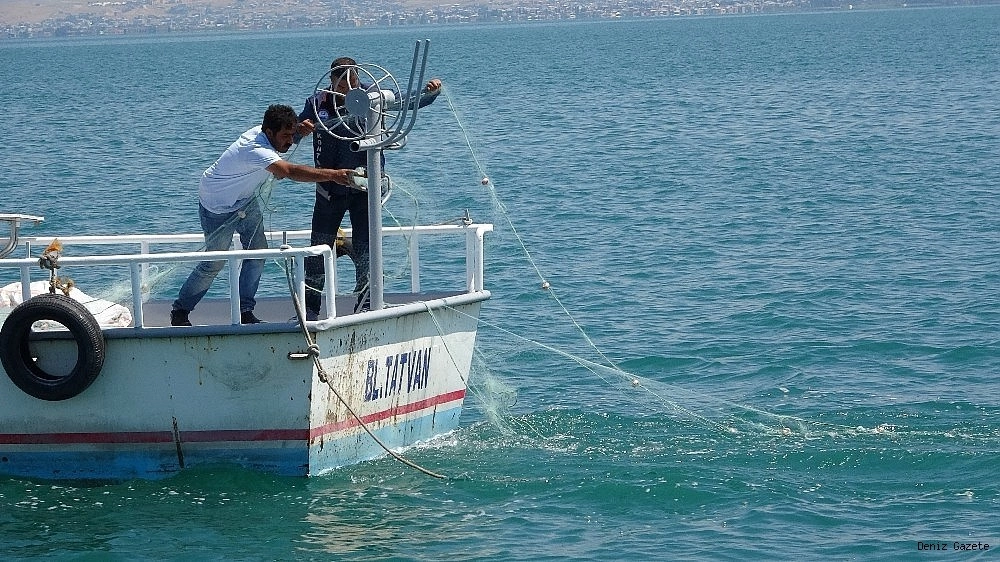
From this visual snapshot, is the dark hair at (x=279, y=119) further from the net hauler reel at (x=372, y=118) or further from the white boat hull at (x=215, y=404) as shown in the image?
the white boat hull at (x=215, y=404)

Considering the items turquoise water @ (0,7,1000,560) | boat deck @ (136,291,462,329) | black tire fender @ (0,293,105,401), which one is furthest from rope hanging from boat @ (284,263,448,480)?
black tire fender @ (0,293,105,401)

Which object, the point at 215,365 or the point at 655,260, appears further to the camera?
the point at 655,260

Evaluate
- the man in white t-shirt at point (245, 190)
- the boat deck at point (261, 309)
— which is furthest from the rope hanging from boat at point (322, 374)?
the boat deck at point (261, 309)

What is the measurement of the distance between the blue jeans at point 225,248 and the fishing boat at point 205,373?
206mm

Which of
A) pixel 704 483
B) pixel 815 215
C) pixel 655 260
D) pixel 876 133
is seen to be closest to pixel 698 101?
pixel 876 133

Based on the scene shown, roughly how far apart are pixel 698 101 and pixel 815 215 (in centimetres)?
2845

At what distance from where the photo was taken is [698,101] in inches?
2055

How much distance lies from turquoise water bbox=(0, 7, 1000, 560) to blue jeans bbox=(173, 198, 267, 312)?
15.1 inches

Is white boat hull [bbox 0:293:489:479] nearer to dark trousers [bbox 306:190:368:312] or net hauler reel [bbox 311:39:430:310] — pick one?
net hauler reel [bbox 311:39:430:310]

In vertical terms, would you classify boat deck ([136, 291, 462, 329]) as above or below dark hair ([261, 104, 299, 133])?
below

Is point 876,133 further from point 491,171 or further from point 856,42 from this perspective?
point 856,42

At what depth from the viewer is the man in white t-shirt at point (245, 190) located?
32.8 feet

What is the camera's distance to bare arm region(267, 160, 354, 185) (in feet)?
32.4

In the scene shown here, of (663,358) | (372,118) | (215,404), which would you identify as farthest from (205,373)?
(663,358)
